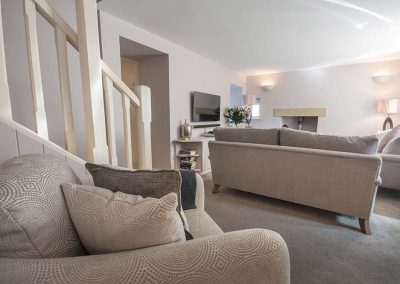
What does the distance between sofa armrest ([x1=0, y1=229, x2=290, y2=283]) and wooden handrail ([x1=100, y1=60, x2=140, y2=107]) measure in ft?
3.68

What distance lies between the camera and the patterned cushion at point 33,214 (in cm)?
51

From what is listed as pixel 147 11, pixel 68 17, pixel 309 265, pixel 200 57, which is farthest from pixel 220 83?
pixel 309 265

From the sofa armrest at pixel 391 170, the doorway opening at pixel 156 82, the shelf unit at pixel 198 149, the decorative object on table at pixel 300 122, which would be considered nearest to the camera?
the sofa armrest at pixel 391 170

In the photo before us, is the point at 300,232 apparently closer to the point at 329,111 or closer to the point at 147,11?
the point at 147,11

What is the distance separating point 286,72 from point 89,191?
19.6 feet

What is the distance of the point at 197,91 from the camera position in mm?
4082

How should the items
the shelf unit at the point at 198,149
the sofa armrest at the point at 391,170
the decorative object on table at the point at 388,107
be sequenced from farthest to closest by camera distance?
the decorative object on table at the point at 388,107 → the shelf unit at the point at 198,149 → the sofa armrest at the point at 391,170

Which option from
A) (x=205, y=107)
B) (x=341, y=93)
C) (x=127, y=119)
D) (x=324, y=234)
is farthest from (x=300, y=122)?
(x=127, y=119)

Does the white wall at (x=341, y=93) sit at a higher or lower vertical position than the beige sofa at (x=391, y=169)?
higher

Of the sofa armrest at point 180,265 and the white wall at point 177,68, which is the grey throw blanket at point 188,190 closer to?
the sofa armrest at point 180,265

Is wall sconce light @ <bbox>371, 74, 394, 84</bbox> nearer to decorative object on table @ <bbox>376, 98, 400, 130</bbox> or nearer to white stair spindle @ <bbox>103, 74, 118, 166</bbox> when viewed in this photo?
decorative object on table @ <bbox>376, 98, 400, 130</bbox>

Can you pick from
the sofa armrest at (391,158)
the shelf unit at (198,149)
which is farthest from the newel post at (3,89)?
the sofa armrest at (391,158)

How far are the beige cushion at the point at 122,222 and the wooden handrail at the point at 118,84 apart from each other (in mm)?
942

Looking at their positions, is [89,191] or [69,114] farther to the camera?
[69,114]
